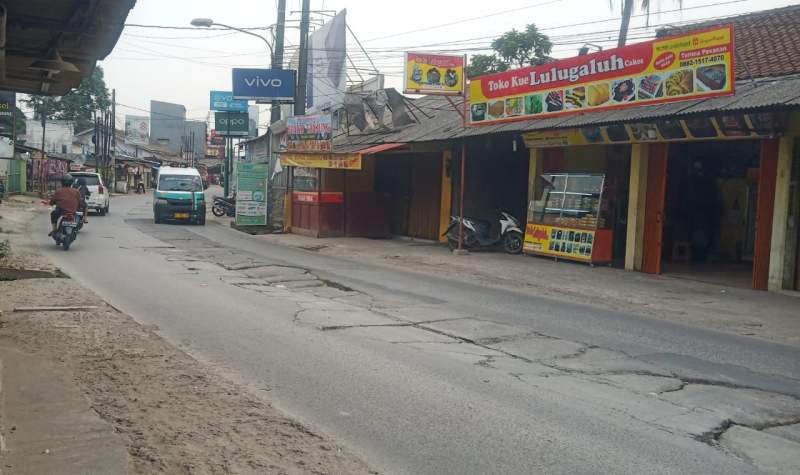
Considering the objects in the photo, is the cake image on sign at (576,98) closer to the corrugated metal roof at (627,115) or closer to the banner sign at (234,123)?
the corrugated metal roof at (627,115)

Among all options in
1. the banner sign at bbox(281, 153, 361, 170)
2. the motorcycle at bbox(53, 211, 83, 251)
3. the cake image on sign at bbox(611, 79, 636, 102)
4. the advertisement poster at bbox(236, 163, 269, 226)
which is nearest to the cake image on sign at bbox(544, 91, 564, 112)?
the cake image on sign at bbox(611, 79, 636, 102)

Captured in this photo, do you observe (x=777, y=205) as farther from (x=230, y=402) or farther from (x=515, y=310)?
(x=230, y=402)

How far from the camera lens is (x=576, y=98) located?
16.2 meters

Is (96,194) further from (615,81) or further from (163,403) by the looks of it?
(163,403)

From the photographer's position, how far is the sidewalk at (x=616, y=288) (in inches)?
420

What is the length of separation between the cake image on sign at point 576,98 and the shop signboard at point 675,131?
55cm

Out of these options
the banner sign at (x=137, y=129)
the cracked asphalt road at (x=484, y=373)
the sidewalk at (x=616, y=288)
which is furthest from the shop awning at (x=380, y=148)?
the banner sign at (x=137, y=129)

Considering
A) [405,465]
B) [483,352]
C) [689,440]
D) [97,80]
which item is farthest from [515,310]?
[97,80]

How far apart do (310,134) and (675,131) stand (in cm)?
1262

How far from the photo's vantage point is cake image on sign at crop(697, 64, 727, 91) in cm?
1324

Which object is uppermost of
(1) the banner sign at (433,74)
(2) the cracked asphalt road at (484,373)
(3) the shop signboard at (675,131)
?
(1) the banner sign at (433,74)

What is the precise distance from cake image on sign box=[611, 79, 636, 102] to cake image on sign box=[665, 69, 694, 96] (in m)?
0.88

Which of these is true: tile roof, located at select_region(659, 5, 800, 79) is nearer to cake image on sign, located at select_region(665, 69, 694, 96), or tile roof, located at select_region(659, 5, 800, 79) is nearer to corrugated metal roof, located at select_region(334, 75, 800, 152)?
corrugated metal roof, located at select_region(334, 75, 800, 152)

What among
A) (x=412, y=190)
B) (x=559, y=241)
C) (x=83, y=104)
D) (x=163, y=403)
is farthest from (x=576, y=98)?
(x=83, y=104)
